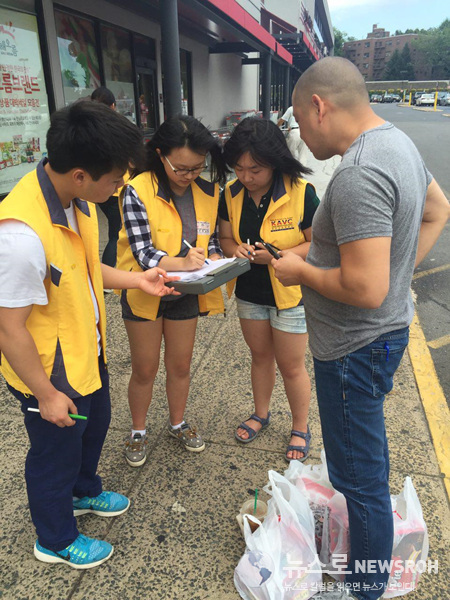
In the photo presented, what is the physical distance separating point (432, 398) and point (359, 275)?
2232 mm

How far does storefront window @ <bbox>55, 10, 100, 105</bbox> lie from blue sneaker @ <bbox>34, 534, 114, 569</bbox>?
687cm

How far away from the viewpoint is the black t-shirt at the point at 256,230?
7.47 feet

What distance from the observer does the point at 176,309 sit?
2.34m

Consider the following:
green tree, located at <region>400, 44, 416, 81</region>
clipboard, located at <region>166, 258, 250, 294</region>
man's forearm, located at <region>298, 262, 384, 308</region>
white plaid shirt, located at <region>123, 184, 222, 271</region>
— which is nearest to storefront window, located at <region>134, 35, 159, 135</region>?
white plaid shirt, located at <region>123, 184, 222, 271</region>

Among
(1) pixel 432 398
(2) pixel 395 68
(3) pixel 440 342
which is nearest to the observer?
(1) pixel 432 398

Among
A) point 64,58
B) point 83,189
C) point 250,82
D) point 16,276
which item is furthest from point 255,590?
point 250,82

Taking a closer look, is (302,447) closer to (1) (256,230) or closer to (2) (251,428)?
(2) (251,428)

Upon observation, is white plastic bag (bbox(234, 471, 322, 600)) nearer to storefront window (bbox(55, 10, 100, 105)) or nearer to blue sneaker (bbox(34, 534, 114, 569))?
blue sneaker (bbox(34, 534, 114, 569))

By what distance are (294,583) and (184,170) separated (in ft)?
5.85

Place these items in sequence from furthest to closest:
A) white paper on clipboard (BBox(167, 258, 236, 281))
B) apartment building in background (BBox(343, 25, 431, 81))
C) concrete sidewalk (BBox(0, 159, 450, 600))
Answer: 1. apartment building in background (BBox(343, 25, 431, 81))
2. white paper on clipboard (BBox(167, 258, 236, 281))
3. concrete sidewalk (BBox(0, 159, 450, 600))

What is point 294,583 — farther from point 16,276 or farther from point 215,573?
point 16,276

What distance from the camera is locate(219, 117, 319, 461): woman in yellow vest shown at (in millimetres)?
2174

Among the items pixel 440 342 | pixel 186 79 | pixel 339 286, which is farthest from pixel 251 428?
pixel 186 79

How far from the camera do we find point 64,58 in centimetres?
696
